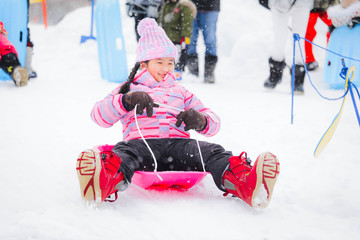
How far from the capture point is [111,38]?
12.9ft

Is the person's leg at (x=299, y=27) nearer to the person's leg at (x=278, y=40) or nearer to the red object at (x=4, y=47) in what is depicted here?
the person's leg at (x=278, y=40)

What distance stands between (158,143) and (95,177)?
372mm

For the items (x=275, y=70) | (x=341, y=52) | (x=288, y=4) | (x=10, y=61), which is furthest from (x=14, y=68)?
(x=341, y=52)

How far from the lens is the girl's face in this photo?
63.5 inches

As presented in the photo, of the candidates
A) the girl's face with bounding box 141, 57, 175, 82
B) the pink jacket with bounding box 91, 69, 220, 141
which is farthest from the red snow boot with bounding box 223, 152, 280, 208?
the girl's face with bounding box 141, 57, 175, 82

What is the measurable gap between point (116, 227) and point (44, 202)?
0.99 feet

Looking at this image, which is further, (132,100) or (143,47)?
(143,47)

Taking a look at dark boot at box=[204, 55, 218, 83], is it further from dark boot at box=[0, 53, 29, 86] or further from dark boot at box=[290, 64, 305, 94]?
dark boot at box=[0, 53, 29, 86]

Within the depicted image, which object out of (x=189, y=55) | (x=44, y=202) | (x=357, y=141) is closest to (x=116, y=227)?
(x=44, y=202)

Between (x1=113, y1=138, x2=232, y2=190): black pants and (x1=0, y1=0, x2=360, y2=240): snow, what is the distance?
0.11 metres

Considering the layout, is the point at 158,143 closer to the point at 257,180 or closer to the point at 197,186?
the point at 197,186

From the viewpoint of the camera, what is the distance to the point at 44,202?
115cm

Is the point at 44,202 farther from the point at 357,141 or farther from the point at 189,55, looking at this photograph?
the point at 189,55

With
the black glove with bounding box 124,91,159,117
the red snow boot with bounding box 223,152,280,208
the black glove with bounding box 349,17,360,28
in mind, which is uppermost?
the black glove with bounding box 349,17,360,28
